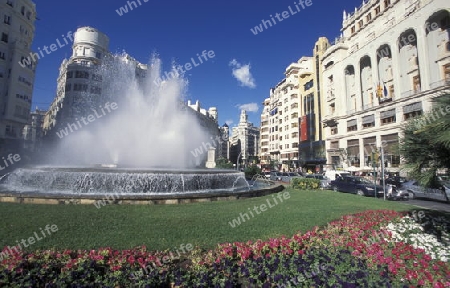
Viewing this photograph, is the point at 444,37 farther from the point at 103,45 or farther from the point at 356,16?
the point at 103,45

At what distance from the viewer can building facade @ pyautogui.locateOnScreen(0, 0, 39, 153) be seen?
37.2m

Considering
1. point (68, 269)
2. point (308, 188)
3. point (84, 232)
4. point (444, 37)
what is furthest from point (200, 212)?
point (444, 37)

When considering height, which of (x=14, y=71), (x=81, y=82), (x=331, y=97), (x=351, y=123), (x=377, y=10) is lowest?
(x=351, y=123)

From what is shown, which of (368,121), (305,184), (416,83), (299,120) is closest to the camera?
(305,184)

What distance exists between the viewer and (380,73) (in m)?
42.2

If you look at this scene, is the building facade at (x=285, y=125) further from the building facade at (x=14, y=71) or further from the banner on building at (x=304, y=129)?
the building facade at (x=14, y=71)

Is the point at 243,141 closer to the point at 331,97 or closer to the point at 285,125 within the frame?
the point at 285,125

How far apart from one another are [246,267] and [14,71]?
4853 centimetres

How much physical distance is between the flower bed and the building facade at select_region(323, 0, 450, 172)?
2418 cm

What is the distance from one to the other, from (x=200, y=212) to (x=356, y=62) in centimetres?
4813

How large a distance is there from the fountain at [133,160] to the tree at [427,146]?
821 centimetres

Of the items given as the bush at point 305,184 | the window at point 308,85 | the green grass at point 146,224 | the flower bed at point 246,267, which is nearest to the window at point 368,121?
the window at point 308,85

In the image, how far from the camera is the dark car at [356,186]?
1898 centimetres

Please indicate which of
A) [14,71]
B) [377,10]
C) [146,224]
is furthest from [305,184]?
[14,71]
